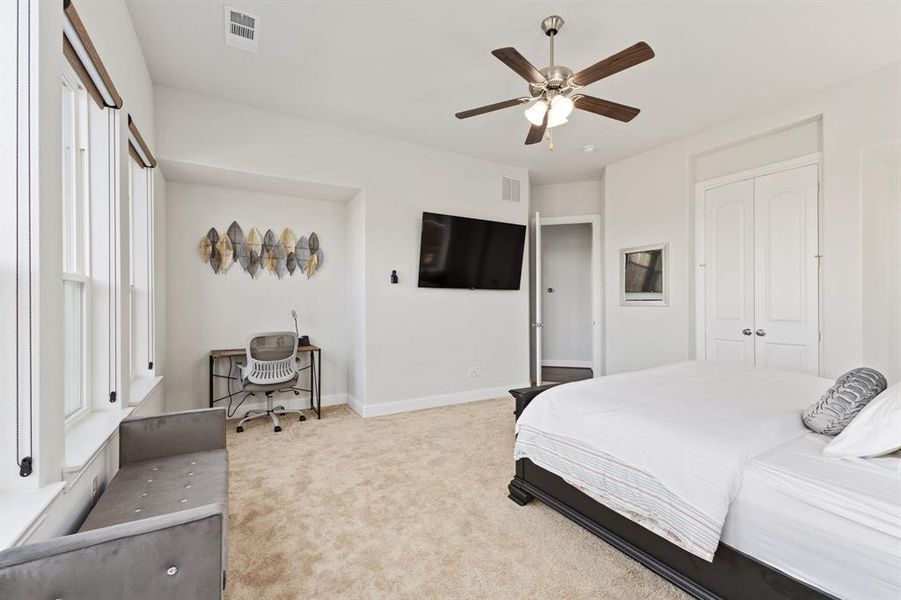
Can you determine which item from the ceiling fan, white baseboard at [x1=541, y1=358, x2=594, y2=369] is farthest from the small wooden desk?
white baseboard at [x1=541, y1=358, x2=594, y2=369]

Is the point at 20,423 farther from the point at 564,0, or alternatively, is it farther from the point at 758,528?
the point at 564,0

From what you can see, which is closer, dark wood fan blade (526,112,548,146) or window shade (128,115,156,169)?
window shade (128,115,156,169)

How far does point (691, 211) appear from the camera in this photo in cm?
412

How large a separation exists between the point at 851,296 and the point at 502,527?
127 inches

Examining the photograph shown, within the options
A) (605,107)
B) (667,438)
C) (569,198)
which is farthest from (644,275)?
(667,438)

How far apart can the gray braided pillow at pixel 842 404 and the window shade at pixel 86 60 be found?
3256mm

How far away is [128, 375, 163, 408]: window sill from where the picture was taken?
7.50 feet

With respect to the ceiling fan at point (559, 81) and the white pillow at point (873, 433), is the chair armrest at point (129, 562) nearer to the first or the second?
the white pillow at point (873, 433)

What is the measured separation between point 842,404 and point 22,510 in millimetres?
2770

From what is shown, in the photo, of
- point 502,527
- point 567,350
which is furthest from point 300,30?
point 567,350

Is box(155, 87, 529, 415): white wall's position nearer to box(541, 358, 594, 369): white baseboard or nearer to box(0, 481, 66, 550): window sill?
box(541, 358, 594, 369): white baseboard

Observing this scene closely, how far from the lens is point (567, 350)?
7145 mm

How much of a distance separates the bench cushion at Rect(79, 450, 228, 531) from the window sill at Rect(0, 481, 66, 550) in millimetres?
262

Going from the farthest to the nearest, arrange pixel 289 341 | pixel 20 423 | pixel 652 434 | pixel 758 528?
pixel 289 341
pixel 652 434
pixel 758 528
pixel 20 423
